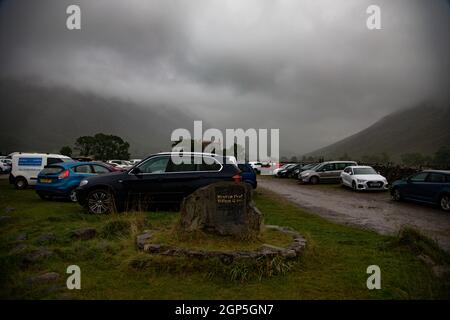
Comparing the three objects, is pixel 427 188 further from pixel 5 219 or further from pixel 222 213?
pixel 5 219

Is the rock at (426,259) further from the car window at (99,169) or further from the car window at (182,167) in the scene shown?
the car window at (99,169)

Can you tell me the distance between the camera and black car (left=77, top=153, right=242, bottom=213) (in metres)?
10.4

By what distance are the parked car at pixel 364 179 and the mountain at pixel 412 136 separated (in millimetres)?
118740

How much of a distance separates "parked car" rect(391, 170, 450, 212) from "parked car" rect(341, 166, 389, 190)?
4.33 m

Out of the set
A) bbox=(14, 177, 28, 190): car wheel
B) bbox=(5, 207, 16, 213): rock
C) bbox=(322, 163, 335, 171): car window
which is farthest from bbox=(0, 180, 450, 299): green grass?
bbox=(322, 163, 335, 171): car window

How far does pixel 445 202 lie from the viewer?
12406mm

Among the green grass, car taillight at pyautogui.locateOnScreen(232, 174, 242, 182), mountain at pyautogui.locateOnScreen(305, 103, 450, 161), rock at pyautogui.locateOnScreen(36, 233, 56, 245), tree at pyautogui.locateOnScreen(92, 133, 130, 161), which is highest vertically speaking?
mountain at pyautogui.locateOnScreen(305, 103, 450, 161)

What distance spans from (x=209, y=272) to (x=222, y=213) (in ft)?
4.41

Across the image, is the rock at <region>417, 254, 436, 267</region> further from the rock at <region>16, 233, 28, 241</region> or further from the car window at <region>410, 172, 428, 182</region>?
the car window at <region>410, 172, 428, 182</region>

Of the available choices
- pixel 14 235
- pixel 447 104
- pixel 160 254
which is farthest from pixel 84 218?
pixel 447 104

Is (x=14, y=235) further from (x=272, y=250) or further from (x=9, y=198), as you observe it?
(x=9, y=198)

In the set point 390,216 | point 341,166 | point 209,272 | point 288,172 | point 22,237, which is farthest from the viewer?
point 288,172

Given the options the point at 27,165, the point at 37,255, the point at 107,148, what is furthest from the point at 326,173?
the point at 107,148

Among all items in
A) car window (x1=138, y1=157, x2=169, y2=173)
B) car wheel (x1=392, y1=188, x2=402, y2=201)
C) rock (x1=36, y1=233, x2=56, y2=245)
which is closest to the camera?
rock (x1=36, y1=233, x2=56, y2=245)
